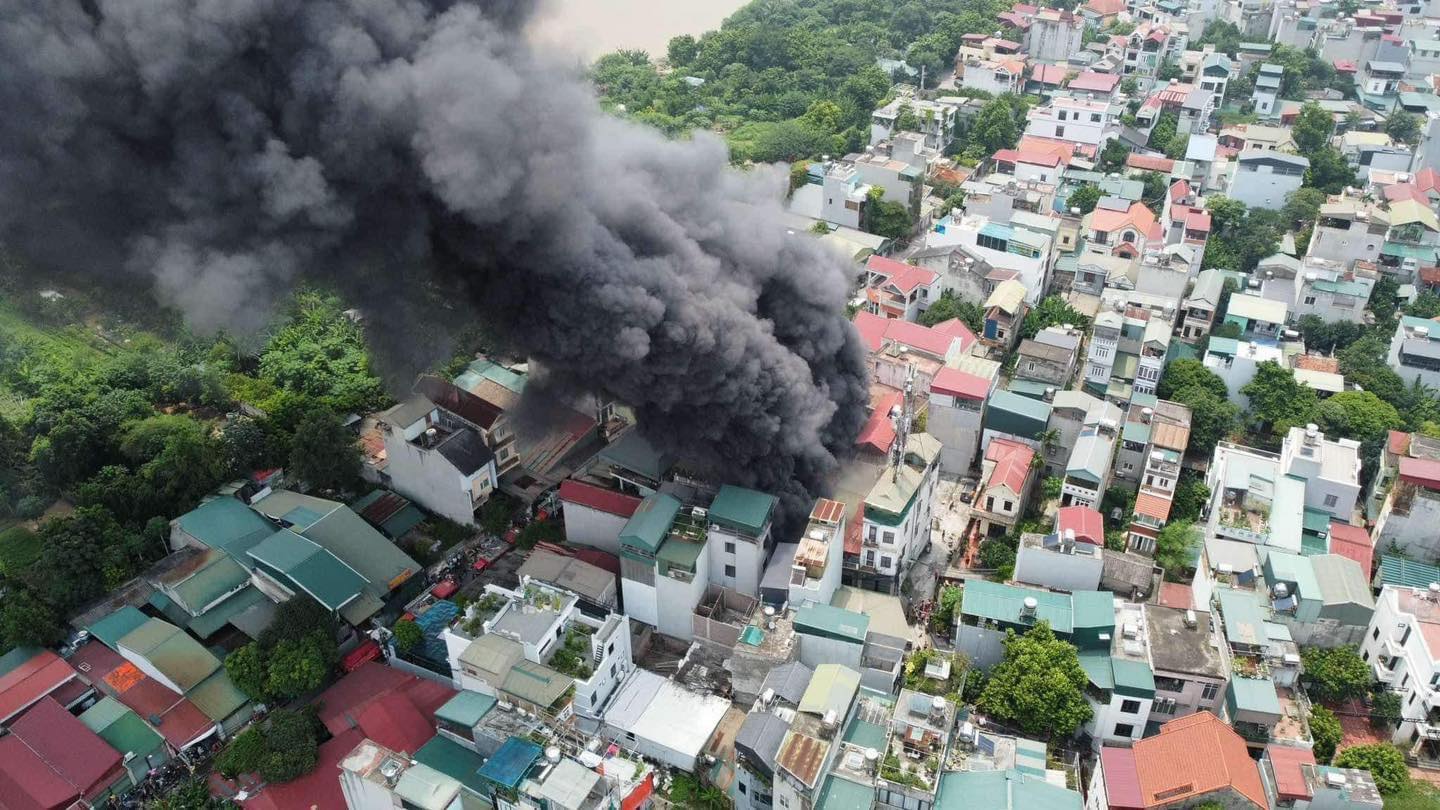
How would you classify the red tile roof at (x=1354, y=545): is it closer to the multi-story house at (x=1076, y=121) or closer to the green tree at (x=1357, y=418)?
the green tree at (x=1357, y=418)

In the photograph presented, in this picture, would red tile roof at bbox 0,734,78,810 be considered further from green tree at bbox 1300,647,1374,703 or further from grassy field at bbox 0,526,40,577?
green tree at bbox 1300,647,1374,703

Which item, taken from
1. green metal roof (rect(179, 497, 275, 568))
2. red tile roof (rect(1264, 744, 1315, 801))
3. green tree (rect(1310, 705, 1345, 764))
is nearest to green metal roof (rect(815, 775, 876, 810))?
red tile roof (rect(1264, 744, 1315, 801))

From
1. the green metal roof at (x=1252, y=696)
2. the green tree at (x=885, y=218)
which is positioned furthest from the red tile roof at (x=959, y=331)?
the green metal roof at (x=1252, y=696)

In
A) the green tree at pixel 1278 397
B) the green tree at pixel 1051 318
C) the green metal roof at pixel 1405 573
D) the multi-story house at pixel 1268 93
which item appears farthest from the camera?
the multi-story house at pixel 1268 93

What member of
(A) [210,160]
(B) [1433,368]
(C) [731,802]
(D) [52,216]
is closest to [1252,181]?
(B) [1433,368]

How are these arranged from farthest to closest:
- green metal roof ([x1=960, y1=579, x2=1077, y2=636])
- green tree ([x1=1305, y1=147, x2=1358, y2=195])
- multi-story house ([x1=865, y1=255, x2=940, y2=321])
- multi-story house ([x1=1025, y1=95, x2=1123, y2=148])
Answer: multi-story house ([x1=1025, y1=95, x2=1123, y2=148]), green tree ([x1=1305, y1=147, x2=1358, y2=195]), multi-story house ([x1=865, y1=255, x2=940, y2=321]), green metal roof ([x1=960, y1=579, x2=1077, y2=636])

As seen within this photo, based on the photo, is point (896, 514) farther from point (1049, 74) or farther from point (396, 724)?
point (1049, 74)
